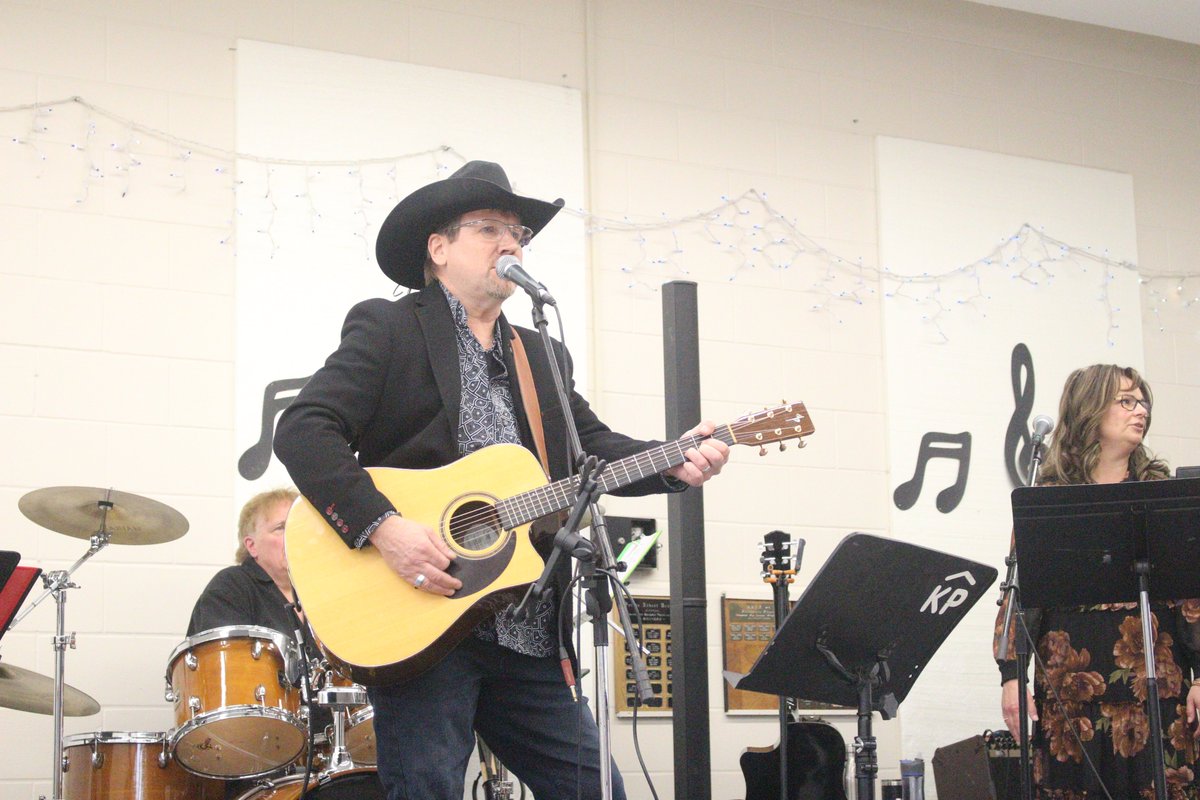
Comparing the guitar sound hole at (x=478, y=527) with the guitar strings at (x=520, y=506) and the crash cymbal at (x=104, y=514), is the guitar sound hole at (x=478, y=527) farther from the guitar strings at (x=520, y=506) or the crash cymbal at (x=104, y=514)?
the crash cymbal at (x=104, y=514)

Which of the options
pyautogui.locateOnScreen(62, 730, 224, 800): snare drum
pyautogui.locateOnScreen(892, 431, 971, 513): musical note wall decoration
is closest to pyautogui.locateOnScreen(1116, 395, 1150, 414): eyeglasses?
pyautogui.locateOnScreen(892, 431, 971, 513): musical note wall decoration

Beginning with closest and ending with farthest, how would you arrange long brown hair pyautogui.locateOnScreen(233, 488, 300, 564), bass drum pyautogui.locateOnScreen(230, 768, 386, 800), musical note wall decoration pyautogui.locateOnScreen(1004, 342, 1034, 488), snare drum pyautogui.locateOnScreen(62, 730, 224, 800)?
1. bass drum pyautogui.locateOnScreen(230, 768, 386, 800)
2. snare drum pyautogui.locateOnScreen(62, 730, 224, 800)
3. long brown hair pyautogui.locateOnScreen(233, 488, 300, 564)
4. musical note wall decoration pyautogui.locateOnScreen(1004, 342, 1034, 488)

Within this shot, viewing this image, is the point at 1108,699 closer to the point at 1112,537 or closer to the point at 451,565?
the point at 1112,537

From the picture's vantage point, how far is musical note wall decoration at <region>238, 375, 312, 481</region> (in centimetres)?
466

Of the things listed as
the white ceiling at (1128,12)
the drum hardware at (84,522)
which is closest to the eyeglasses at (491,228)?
the drum hardware at (84,522)

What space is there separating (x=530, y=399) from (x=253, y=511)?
76.7 inches

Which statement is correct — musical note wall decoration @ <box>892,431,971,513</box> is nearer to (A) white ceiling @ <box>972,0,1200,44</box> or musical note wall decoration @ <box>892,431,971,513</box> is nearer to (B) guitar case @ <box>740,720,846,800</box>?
(B) guitar case @ <box>740,720,846,800</box>

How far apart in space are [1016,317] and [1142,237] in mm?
872

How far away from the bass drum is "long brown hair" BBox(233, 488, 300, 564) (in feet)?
3.52

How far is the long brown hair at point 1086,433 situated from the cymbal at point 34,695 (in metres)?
2.86

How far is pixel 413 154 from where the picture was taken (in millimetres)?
5094

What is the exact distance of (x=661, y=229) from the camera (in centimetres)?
548

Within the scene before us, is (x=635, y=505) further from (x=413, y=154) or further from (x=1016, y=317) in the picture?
A: (x=1016, y=317)

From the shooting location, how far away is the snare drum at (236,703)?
12.5ft
